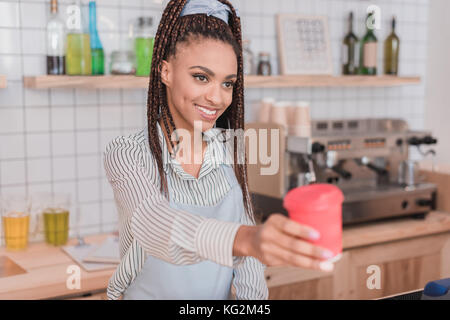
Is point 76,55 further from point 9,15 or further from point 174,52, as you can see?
point 174,52

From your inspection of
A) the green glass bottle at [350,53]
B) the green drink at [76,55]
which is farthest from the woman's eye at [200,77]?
the green glass bottle at [350,53]

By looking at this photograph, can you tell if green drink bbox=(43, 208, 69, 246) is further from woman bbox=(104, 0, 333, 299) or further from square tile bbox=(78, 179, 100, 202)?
woman bbox=(104, 0, 333, 299)

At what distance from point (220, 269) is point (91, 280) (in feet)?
2.51

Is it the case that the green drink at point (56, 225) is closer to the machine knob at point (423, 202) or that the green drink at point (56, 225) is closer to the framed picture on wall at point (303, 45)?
the framed picture on wall at point (303, 45)

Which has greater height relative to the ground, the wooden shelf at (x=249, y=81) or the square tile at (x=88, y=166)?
the wooden shelf at (x=249, y=81)

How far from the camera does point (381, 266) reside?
96.6 inches

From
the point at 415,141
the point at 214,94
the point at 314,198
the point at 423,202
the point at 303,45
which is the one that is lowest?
the point at 423,202

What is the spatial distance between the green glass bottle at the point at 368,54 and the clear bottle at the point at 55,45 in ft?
4.85

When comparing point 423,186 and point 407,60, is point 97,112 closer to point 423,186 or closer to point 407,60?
point 423,186

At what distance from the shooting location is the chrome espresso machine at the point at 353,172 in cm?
240

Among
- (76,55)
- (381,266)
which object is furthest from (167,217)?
Answer: (381,266)

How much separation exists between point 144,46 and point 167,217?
1.49 m

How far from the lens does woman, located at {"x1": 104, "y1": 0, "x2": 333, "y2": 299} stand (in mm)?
922

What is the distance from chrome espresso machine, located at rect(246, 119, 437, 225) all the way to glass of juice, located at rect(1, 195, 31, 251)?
33.9 inches
